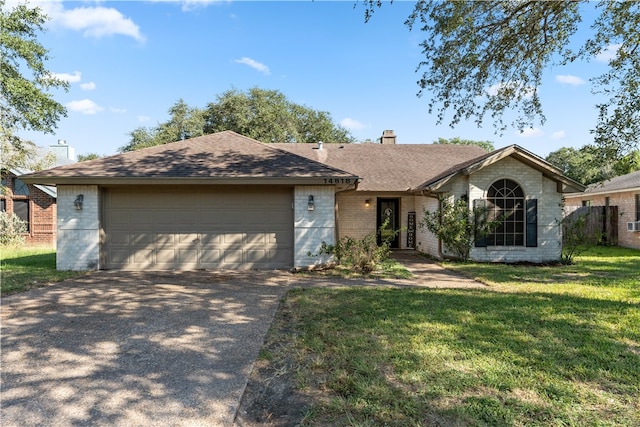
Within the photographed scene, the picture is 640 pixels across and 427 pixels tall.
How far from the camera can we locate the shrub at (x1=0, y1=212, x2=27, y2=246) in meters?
15.4

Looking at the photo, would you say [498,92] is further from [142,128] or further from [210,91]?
[142,128]

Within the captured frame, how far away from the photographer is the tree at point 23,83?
601 inches

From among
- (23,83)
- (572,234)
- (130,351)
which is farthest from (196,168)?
(23,83)

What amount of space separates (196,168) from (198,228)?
5.27 ft

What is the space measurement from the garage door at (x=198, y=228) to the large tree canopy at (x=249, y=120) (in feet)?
66.2

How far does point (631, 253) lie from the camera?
1339 centimetres

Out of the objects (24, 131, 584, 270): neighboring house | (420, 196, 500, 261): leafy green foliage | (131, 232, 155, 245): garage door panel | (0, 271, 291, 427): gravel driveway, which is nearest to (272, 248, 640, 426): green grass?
(0, 271, 291, 427): gravel driveway

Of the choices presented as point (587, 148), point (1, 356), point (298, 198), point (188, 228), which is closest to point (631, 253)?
point (587, 148)

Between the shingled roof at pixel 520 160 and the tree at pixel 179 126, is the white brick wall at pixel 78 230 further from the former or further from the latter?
the tree at pixel 179 126

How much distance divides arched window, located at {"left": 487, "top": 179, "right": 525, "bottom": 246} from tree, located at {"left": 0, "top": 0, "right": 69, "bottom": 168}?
1852 cm

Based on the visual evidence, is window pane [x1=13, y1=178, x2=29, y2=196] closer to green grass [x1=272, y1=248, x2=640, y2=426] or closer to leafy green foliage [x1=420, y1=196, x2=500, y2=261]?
green grass [x1=272, y1=248, x2=640, y2=426]

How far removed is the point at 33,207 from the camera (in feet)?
54.7

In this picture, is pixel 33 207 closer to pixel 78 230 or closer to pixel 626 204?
pixel 78 230

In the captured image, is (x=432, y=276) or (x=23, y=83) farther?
(x=23, y=83)
